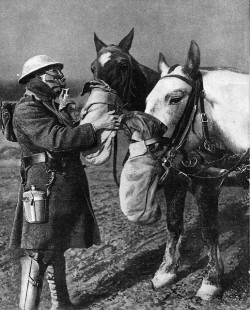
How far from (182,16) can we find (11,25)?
1.10 m

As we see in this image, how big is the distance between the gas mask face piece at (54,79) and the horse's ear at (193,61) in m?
0.73

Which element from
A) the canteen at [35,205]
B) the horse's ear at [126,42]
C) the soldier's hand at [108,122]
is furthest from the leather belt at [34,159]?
the horse's ear at [126,42]

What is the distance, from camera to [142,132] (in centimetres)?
264

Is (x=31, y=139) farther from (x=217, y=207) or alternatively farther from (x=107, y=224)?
(x=217, y=207)

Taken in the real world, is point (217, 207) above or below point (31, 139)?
below

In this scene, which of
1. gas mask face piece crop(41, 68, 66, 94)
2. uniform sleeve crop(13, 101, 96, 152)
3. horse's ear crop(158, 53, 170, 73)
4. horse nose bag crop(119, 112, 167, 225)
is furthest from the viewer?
horse's ear crop(158, 53, 170, 73)

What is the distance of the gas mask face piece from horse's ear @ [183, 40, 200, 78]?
73 centimetres

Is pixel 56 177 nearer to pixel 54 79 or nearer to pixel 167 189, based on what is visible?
pixel 54 79

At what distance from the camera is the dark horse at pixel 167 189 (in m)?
2.81

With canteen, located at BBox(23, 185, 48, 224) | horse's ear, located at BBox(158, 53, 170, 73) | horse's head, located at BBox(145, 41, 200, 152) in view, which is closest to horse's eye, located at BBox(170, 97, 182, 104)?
horse's head, located at BBox(145, 41, 200, 152)

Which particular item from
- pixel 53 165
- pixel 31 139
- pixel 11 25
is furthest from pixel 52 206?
pixel 11 25

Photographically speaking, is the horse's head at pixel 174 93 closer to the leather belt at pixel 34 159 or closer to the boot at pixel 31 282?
the leather belt at pixel 34 159

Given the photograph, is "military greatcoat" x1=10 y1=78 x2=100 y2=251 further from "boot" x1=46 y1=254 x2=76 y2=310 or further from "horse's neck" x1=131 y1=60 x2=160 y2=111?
"horse's neck" x1=131 y1=60 x2=160 y2=111

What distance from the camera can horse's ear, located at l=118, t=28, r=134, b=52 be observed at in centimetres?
286
